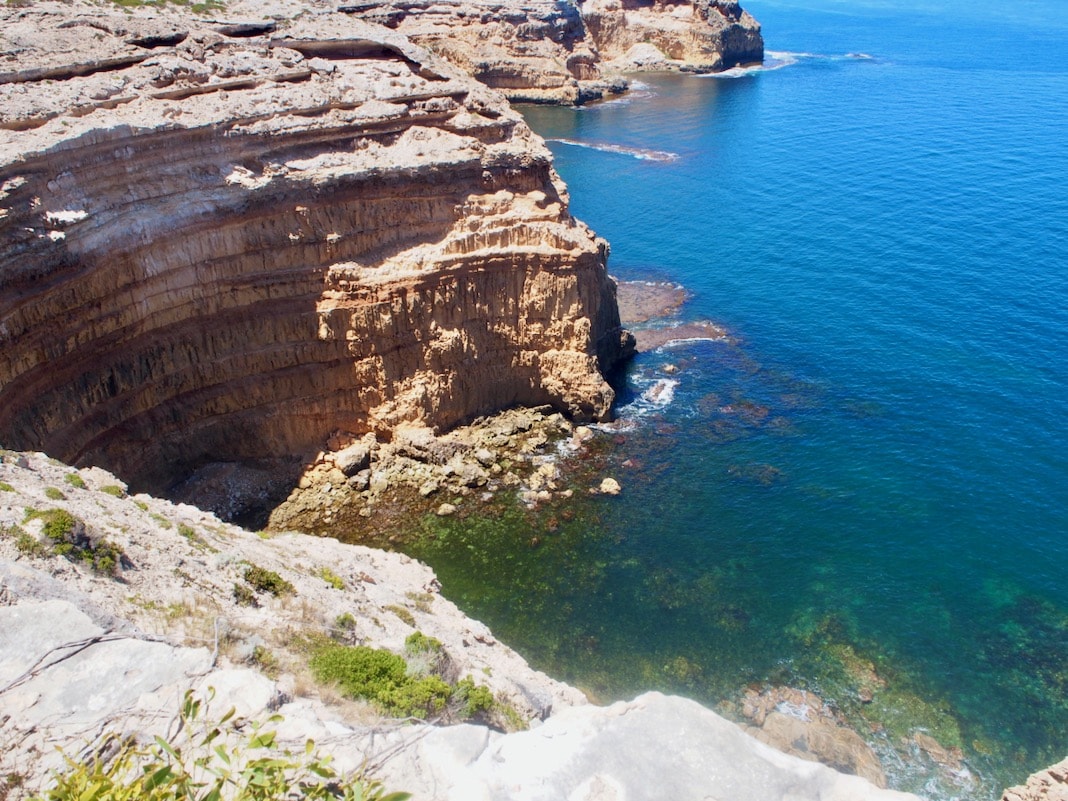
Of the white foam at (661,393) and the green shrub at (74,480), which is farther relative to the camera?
the white foam at (661,393)

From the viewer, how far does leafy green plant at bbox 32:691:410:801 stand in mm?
9812

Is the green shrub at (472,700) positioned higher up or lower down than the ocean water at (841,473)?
higher up

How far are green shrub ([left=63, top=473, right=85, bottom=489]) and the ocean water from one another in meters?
15.6

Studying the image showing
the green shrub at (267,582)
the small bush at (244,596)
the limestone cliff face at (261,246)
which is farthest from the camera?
the limestone cliff face at (261,246)

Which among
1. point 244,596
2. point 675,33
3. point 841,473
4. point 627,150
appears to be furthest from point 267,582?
point 675,33

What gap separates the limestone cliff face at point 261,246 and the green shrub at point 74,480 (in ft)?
23.8

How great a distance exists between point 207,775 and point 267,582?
38.2 feet

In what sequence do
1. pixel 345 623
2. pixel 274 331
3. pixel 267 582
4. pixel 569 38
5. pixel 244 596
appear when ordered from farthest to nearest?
pixel 569 38
pixel 274 331
pixel 267 582
pixel 345 623
pixel 244 596

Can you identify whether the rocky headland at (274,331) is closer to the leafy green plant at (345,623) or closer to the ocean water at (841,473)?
the leafy green plant at (345,623)

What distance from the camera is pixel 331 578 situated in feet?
88.1

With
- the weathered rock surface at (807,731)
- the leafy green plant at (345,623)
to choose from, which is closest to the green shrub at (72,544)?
the leafy green plant at (345,623)

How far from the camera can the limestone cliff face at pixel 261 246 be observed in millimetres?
32156

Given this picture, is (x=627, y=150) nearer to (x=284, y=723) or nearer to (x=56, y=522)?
(x=56, y=522)

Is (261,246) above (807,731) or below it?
above
